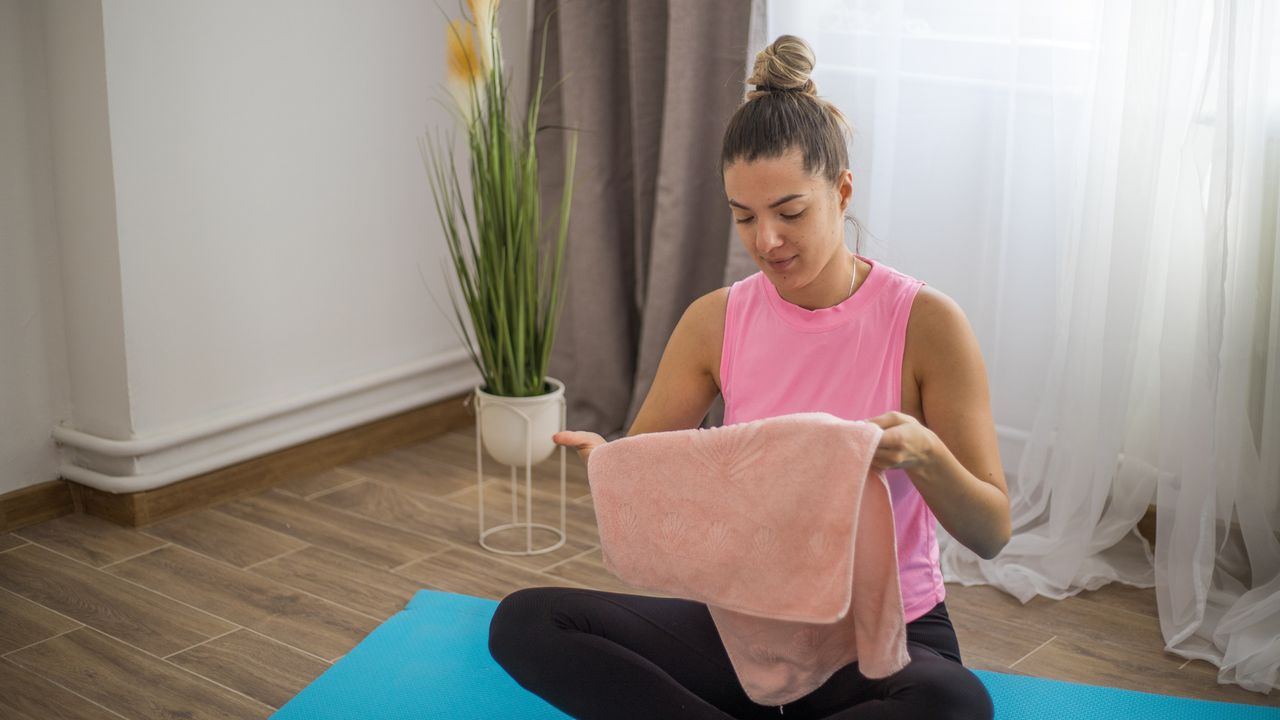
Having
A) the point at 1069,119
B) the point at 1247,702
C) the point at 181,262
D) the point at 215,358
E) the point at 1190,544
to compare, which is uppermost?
the point at 1069,119

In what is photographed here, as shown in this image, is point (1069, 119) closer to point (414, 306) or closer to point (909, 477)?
point (909, 477)

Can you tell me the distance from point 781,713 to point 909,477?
1.05ft

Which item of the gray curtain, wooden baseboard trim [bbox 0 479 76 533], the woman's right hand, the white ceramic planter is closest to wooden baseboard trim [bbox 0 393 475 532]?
wooden baseboard trim [bbox 0 479 76 533]

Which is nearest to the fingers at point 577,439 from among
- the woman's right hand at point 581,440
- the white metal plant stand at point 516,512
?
the woman's right hand at point 581,440

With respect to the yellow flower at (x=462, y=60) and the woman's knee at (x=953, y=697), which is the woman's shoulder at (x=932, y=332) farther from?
the yellow flower at (x=462, y=60)

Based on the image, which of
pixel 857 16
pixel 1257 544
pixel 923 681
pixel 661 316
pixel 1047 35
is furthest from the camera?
pixel 661 316

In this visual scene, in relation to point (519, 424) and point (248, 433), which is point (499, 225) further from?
point (248, 433)

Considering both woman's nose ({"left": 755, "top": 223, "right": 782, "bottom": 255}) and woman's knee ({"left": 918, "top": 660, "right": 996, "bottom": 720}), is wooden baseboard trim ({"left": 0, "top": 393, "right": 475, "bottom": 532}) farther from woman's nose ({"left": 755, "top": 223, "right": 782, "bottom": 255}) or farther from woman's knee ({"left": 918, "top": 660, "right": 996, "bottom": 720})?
woman's knee ({"left": 918, "top": 660, "right": 996, "bottom": 720})

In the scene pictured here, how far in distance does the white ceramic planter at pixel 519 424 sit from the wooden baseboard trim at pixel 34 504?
34.8 inches

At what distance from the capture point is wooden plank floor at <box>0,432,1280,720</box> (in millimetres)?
1835

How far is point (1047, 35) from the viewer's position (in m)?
2.19

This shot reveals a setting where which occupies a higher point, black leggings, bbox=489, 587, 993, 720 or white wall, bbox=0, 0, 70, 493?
white wall, bbox=0, 0, 70, 493

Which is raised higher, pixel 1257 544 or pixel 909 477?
pixel 909 477

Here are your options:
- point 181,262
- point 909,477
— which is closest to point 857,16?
point 909,477
